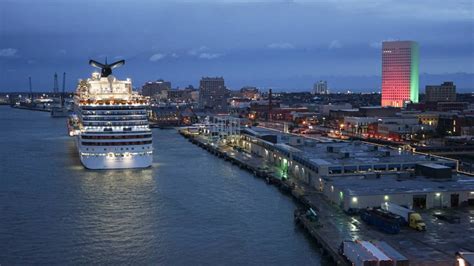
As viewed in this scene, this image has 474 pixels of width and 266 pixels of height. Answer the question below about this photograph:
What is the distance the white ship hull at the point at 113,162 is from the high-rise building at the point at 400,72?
1651 inches

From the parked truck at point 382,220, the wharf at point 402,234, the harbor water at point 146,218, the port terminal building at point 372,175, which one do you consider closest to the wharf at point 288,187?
the wharf at point 402,234

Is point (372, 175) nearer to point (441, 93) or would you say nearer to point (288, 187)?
point (288, 187)

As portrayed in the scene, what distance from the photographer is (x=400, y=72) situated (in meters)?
56.4

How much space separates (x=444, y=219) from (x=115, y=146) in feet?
34.3

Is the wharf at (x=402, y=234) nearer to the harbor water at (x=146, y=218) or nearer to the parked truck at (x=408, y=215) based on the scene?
the parked truck at (x=408, y=215)

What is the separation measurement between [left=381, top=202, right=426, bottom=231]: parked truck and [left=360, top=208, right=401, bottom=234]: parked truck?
26cm

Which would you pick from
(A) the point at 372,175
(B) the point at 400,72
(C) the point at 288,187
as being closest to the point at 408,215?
(A) the point at 372,175

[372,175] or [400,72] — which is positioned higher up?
[400,72]

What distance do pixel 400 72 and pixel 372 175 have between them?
44.4 m

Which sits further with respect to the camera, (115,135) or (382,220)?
(115,135)

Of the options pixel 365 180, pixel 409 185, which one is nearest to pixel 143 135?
pixel 365 180

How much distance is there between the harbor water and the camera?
33.1ft

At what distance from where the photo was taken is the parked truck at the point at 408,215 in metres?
10.3

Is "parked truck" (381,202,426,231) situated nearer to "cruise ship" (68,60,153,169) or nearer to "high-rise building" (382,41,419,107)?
"cruise ship" (68,60,153,169)
